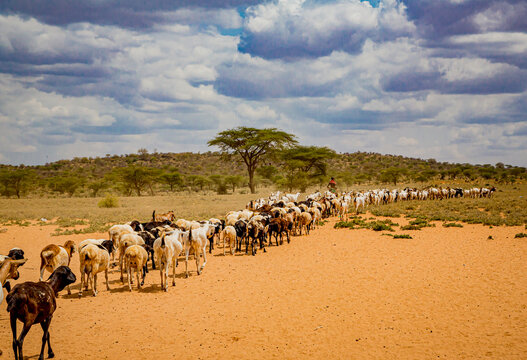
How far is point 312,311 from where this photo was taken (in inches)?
315

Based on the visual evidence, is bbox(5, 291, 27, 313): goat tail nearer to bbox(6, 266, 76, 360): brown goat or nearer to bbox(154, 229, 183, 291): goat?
bbox(6, 266, 76, 360): brown goat

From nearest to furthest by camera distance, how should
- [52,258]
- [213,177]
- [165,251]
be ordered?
[52,258] < [165,251] < [213,177]

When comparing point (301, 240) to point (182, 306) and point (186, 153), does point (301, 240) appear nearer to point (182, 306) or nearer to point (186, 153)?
point (182, 306)

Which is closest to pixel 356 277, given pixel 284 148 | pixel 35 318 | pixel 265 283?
pixel 265 283

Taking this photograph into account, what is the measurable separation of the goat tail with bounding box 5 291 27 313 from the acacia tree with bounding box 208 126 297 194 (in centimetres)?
3681

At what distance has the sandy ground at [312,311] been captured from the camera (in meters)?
6.42

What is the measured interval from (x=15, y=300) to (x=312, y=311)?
5787 mm

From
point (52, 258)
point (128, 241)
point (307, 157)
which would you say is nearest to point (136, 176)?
point (307, 157)

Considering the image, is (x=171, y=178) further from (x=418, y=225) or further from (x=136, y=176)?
(x=418, y=225)

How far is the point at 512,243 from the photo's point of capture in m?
14.3

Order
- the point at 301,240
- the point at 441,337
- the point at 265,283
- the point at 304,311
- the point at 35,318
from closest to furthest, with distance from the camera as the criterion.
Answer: the point at 35,318 → the point at 441,337 → the point at 304,311 → the point at 265,283 → the point at 301,240

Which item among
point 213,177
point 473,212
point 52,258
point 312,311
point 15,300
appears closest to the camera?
point 15,300

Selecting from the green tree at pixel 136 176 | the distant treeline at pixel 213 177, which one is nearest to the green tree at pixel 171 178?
the distant treeline at pixel 213 177

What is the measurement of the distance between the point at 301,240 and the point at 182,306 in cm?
Result: 857
